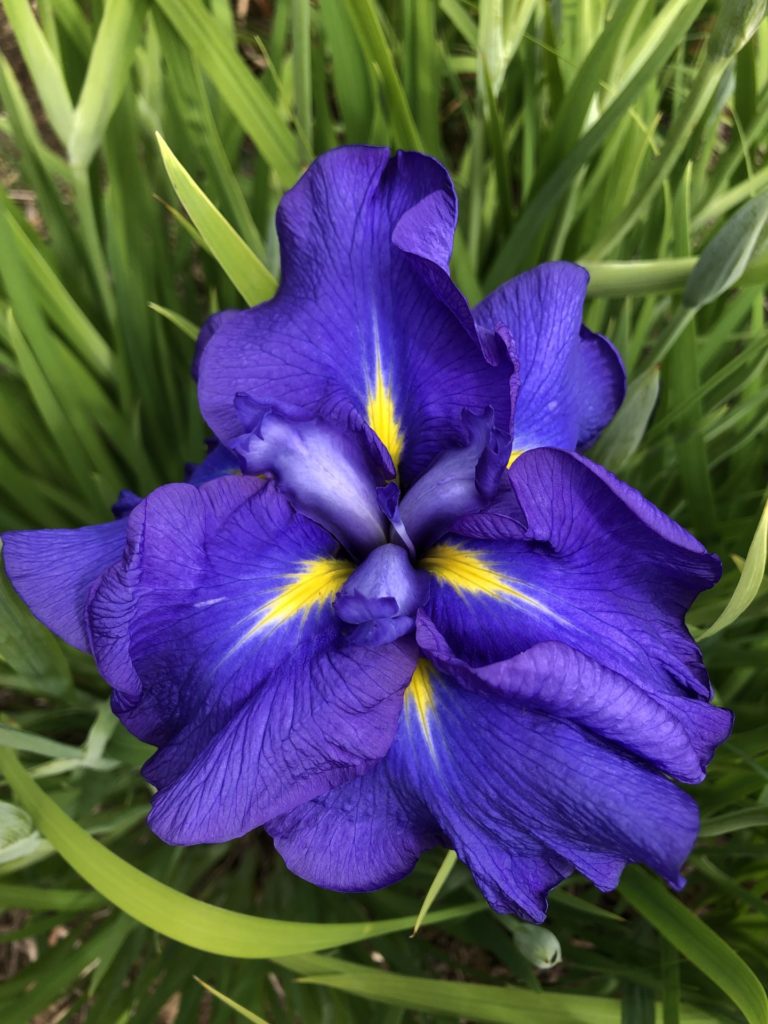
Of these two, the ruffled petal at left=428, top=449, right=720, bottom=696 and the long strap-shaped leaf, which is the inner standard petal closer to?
the ruffled petal at left=428, top=449, right=720, bottom=696

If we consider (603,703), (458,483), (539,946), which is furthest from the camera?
(539,946)

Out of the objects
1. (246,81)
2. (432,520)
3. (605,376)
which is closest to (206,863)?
(432,520)

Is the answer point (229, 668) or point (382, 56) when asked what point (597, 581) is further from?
point (382, 56)

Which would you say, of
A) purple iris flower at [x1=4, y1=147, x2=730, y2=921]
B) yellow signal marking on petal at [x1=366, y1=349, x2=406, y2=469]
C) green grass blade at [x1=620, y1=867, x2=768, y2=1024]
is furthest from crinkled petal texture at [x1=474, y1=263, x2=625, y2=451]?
green grass blade at [x1=620, y1=867, x2=768, y2=1024]

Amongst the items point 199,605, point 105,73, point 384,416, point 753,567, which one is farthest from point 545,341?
point 105,73

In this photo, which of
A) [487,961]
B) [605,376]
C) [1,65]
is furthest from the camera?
[487,961]

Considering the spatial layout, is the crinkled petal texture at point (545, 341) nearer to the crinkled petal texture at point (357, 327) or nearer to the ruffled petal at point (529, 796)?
the crinkled petal texture at point (357, 327)

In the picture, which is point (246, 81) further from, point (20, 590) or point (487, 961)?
point (487, 961)
